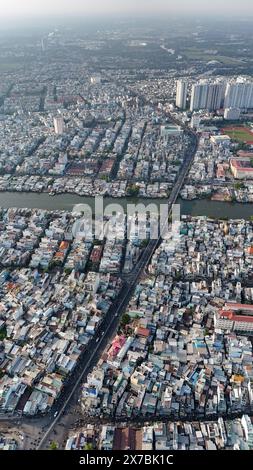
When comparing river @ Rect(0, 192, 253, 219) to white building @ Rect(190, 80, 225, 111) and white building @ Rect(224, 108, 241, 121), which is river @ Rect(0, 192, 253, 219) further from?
white building @ Rect(190, 80, 225, 111)

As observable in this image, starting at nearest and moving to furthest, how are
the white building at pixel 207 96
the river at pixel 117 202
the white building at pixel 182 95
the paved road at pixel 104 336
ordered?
the paved road at pixel 104 336
the river at pixel 117 202
the white building at pixel 207 96
the white building at pixel 182 95

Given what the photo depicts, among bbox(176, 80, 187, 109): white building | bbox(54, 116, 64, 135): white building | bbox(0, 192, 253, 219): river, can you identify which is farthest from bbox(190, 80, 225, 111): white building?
bbox(0, 192, 253, 219): river

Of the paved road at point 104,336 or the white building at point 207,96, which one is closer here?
the paved road at point 104,336

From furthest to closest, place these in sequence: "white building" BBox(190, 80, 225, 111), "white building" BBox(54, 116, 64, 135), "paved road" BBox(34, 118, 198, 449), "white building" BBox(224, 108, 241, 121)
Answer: "white building" BBox(190, 80, 225, 111)
"white building" BBox(224, 108, 241, 121)
"white building" BBox(54, 116, 64, 135)
"paved road" BBox(34, 118, 198, 449)

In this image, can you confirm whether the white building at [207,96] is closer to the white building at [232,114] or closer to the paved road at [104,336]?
the white building at [232,114]

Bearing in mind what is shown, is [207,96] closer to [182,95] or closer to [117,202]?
[182,95]

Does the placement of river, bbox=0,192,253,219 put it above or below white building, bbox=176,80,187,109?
below

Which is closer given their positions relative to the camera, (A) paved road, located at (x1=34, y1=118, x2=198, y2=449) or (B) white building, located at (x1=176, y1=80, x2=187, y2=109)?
(A) paved road, located at (x1=34, y1=118, x2=198, y2=449)

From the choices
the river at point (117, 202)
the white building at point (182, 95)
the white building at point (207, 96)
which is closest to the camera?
the river at point (117, 202)

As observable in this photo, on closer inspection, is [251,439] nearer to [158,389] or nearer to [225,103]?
[158,389]

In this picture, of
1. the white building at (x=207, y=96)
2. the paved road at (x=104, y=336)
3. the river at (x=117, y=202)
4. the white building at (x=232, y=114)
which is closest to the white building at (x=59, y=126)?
the river at (x=117, y=202)
